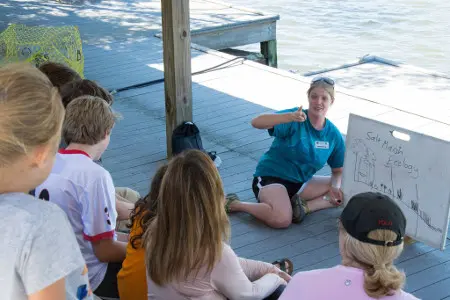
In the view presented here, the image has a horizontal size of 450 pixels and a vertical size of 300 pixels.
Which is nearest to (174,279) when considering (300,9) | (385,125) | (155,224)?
(155,224)

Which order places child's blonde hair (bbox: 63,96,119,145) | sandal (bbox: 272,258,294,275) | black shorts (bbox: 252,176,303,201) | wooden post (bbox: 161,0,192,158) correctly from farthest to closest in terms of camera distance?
wooden post (bbox: 161,0,192,158), black shorts (bbox: 252,176,303,201), sandal (bbox: 272,258,294,275), child's blonde hair (bbox: 63,96,119,145)

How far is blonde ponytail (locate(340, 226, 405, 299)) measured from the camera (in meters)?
1.96

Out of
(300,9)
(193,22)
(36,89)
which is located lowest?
(300,9)

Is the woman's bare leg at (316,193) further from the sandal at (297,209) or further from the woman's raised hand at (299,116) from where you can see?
the woman's raised hand at (299,116)

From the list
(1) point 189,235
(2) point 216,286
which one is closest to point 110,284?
(2) point 216,286

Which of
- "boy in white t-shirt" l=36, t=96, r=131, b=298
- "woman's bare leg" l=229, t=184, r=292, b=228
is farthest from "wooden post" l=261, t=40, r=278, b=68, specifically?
"boy in white t-shirt" l=36, t=96, r=131, b=298

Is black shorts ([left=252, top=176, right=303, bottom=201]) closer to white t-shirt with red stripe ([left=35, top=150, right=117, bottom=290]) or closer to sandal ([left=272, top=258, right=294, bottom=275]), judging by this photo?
sandal ([left=272, top=258, right=294, bottom=275])

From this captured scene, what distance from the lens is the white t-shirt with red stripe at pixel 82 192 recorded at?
8.65 ft

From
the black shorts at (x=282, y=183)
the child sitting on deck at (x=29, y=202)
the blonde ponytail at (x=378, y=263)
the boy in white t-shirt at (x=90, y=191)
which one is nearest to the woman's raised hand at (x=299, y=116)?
the black shorts at (x=282, y=183)

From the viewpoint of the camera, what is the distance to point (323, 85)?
3.86 m

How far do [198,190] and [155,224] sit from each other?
22 centimetres

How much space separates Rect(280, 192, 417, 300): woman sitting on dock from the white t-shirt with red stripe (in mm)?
902

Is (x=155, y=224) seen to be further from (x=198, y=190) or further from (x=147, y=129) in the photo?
(x=147, y=129)

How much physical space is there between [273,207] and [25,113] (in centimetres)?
268
